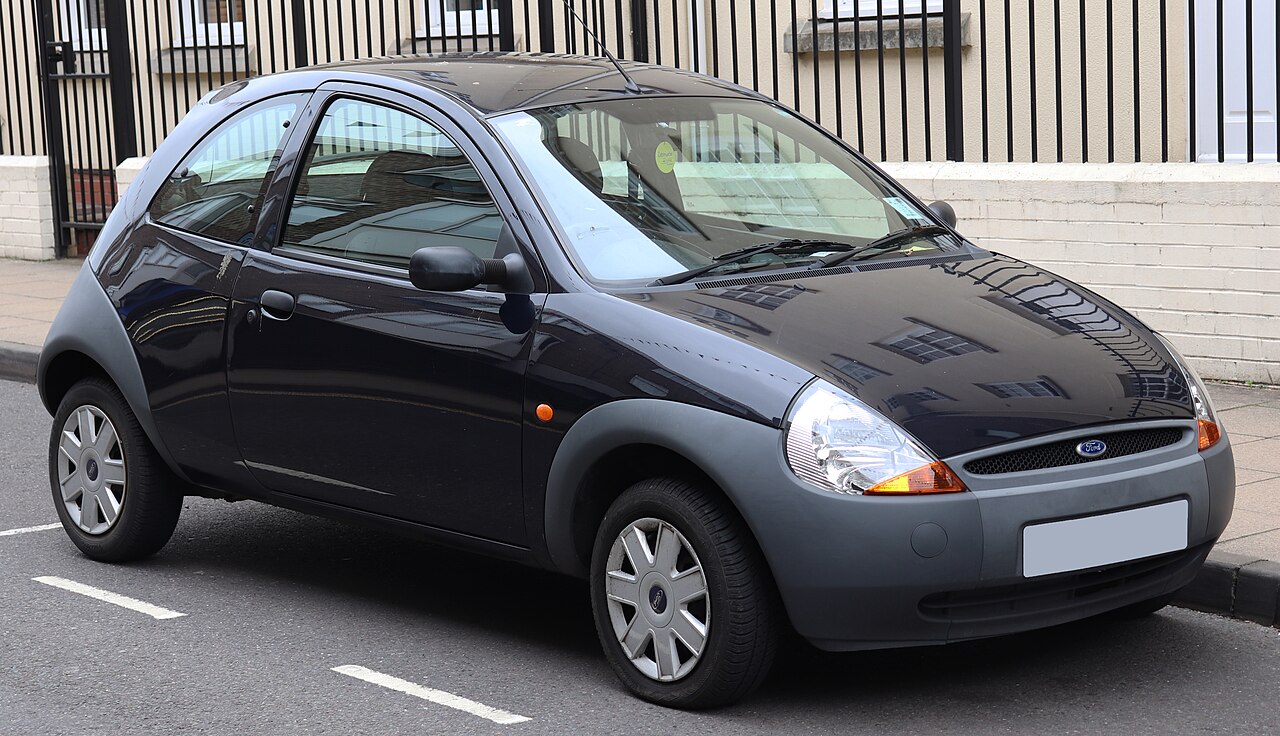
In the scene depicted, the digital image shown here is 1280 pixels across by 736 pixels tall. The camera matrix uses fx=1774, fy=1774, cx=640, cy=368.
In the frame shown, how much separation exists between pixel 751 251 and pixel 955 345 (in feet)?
2.51

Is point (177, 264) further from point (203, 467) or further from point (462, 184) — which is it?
point (462, 184)

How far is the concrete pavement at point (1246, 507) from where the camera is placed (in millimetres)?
5270

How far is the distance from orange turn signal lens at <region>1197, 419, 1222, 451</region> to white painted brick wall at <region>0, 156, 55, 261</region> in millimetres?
12636

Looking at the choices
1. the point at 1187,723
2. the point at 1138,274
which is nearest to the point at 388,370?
the point at 1187,723

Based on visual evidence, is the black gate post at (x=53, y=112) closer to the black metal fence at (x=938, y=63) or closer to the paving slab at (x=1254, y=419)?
the black metal fence at (x=938, y=63)

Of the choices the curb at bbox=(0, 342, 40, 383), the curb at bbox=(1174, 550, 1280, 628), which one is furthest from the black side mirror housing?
the curb at bbox=(0, 342, 40, 383)

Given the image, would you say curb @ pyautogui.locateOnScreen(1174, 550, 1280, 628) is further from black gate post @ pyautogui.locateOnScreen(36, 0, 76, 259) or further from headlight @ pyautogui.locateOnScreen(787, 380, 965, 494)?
black gate post @ pyautogui.locateOnScreen(36, 0, 76, 259)

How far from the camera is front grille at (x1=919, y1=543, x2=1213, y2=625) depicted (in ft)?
14.0

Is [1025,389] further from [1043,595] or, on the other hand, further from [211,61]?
[211,61]

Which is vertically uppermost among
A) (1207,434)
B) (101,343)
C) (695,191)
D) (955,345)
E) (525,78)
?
(525,78)

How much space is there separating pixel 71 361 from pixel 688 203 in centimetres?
241

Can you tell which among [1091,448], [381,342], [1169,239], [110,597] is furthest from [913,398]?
[1169,239]

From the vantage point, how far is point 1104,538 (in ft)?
14.2

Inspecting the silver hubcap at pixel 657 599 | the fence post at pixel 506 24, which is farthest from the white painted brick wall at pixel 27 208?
the silver hubcap at pixel 657 599
